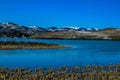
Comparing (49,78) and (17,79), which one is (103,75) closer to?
(49,78)

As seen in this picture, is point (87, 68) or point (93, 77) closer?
point (93, 77)

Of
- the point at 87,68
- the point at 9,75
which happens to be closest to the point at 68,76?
the point at 9,75

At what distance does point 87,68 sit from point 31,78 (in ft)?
30.4

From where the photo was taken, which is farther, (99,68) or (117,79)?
(99,68)

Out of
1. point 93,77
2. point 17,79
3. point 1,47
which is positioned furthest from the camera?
point 1,47

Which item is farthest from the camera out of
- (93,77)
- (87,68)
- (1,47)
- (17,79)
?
(1,47)

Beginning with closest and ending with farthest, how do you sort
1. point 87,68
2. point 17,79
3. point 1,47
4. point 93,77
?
point 17,79
point 93,77
point 87,68
point 1,47

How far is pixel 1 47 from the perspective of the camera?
74.5m

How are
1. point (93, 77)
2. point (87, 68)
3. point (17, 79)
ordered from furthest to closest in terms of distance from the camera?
point (87, 68) → point (93, 77) → point (17, 79)

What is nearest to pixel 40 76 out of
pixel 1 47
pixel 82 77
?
pixel 82 77

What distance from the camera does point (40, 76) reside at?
983 inches

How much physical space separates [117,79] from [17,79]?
21.2 feet

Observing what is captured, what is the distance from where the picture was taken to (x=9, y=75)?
25.5 metres

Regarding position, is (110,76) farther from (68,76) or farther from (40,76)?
(40,76)
